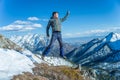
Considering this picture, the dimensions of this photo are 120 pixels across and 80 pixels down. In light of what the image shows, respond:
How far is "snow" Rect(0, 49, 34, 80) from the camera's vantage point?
16.4 meters

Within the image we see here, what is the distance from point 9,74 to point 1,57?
3.02 metres

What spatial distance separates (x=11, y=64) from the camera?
1855 centimetres

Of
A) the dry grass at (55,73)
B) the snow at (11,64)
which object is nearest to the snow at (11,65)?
the snow at (11,64)

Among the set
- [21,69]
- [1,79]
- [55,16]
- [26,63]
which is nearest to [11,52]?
[26,63]

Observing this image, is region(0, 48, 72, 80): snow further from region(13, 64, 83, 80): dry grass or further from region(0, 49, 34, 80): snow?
region(13, 64, 83, 80): dry grass

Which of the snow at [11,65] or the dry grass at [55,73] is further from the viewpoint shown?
the dry grass at [55,73]

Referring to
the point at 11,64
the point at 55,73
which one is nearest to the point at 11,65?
the point at 11,64

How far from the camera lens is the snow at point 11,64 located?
1639 centimetres

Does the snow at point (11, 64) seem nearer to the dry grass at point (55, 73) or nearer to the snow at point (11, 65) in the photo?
the snow at point (11, 65)

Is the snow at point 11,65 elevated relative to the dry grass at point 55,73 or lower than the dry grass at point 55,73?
elevated

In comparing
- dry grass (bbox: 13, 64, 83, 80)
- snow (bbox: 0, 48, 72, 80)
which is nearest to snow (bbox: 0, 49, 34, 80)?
snow (bbox: 0, 48, 72, 80)

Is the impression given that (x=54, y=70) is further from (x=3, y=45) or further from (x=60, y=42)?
(x=3, y=45)

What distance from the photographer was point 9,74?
16.3 m

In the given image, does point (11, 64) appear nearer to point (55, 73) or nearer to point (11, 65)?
point (11, 65)
